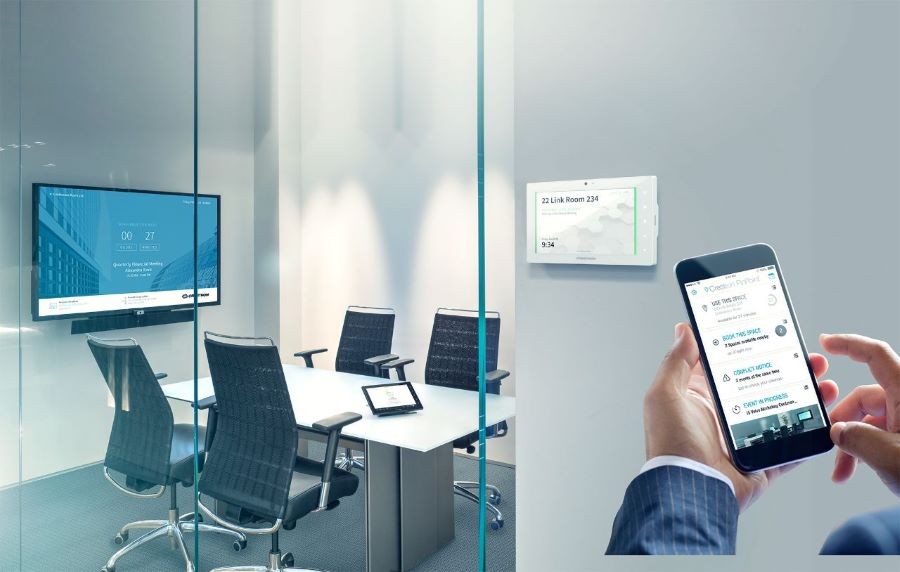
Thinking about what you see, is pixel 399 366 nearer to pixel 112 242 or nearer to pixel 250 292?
pixel 250 292

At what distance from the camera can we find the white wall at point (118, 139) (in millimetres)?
1344

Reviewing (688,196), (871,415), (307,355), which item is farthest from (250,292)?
(871,415)

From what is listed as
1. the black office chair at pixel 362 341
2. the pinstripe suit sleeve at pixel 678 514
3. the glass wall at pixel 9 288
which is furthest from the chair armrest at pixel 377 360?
the glass wall at pixel 9 288

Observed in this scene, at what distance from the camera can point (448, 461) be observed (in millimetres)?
1188

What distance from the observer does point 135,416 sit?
166 centimetres

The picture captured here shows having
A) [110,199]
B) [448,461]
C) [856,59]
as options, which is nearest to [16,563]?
[110,199]

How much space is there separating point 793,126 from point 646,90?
6.0 inches

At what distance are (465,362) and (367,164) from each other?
19.6 inches

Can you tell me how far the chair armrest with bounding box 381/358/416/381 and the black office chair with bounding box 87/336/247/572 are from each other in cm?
49

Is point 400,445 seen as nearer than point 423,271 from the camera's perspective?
No

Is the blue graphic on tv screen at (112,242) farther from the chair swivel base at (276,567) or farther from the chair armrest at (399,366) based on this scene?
the chair swivel base at (276,567)

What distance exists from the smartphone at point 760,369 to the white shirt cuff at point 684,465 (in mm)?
24

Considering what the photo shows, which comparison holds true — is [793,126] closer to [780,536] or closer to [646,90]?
[646,90]

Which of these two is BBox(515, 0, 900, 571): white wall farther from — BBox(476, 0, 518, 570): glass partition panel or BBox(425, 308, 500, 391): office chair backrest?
BBox(425, 308, 500, 391): office chair backrest
